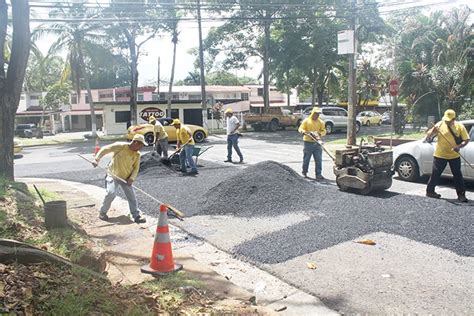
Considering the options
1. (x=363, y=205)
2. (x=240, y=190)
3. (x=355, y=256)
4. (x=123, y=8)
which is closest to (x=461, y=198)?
(x=363, y=205)

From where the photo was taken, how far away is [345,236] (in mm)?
6355

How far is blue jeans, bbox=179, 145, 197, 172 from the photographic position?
12148 mm

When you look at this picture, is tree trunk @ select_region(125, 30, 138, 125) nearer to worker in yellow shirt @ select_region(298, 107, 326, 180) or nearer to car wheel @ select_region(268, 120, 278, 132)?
car wheel @ select_region(268, 120, 278, 132)

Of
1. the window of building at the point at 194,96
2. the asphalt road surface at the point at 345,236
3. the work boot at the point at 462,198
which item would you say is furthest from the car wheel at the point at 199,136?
the window of building at the point at 194,96

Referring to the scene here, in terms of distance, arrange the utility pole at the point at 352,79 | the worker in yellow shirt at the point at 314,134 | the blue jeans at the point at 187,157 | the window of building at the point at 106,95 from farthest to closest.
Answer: the window of building at the point at 106,95, the utility pole at the point at 352,79, the blue jeans at the point at 187,157, the worker in yellow shirt at the point at 314,134

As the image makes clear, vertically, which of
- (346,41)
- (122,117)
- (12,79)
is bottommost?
(122,117)

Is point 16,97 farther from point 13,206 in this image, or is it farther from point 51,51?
point 51,51

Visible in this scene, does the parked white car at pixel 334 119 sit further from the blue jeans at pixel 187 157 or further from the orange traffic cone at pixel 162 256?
the orange traffic cone at pixel 162 256

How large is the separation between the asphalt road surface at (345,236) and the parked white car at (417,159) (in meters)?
0.33

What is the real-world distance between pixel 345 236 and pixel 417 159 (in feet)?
15.7

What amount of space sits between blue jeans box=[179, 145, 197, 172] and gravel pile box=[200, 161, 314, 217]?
3.10 meters

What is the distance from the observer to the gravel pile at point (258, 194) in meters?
8.04

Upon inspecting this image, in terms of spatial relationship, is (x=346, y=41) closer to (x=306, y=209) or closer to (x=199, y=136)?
(x=306, y=209)

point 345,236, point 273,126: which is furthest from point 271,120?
point 345,236
